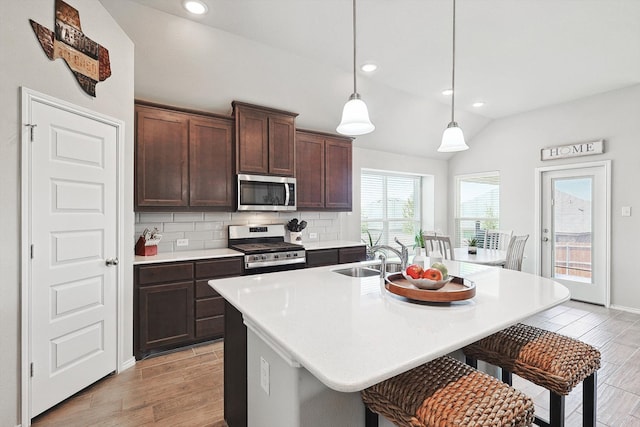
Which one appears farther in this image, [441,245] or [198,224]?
[441,245]

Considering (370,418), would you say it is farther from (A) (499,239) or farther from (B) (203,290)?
(A) (499,239)

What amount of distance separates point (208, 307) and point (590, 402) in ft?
9.67

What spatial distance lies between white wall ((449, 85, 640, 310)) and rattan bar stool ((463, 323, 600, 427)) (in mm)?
3872

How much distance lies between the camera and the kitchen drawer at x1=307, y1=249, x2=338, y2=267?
389 cm

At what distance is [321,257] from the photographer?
3975 millimetres

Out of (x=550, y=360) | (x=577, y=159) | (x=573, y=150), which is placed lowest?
(x=550, y=360)

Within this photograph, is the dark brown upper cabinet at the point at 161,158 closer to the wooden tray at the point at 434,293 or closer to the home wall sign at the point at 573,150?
the wooden tray at the point at 434,293

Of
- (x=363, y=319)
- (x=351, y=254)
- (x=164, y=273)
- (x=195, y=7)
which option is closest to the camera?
(x=363, y=319)

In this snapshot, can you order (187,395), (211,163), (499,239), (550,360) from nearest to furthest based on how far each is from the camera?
(550,360) → (187,395) → (211,163) → (499,239)

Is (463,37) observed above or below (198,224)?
above

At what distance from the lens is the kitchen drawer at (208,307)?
3108 millimetres

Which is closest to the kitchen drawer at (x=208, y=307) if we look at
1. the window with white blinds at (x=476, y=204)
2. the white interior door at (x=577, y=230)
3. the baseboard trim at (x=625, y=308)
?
the window with white blinds at (x=476, y=204)

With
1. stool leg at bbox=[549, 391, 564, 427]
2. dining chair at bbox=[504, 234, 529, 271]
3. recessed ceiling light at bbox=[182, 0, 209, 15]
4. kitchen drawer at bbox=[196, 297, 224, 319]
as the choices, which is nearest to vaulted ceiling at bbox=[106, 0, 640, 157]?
recessed ceiling light at bbox=[182, 0, 209, 15]

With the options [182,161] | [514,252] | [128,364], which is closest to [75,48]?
[182,161]
